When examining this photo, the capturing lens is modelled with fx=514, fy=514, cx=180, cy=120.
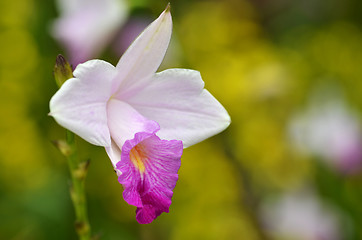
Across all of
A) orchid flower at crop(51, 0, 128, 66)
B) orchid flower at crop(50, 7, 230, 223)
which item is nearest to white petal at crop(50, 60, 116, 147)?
orchid flower at crop(50, 7, 230, 223)

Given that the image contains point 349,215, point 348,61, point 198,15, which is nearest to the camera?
point 349,215

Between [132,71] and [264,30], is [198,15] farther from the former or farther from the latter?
[132,71]

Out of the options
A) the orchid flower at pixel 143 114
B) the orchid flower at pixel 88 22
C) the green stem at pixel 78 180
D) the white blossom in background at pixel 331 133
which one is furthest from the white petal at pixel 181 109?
the white blossom in background at pixel 331 133

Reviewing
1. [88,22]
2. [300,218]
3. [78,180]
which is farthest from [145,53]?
[300,218]

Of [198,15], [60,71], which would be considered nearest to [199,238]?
[198,15]

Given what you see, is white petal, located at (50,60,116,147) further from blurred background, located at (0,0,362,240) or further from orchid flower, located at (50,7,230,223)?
blurred background, located at (0,0,362,240)

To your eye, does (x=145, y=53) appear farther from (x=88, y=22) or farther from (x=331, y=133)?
(x=331, y=133)
